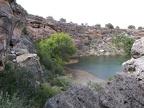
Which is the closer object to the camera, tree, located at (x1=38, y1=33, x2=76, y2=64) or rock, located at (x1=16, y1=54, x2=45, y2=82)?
rock, located at (x1=16, y1=54, x2=45, y2=82)

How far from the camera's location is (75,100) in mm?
9055

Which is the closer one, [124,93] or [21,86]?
[124,93]

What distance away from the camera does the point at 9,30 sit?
1011 cm

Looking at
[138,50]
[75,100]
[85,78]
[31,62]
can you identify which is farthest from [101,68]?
[75,100]

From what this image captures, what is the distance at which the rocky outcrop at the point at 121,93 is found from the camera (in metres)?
8.04

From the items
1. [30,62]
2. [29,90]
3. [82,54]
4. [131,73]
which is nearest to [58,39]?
[82,54]

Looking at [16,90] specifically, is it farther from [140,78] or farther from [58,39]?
[58,39]

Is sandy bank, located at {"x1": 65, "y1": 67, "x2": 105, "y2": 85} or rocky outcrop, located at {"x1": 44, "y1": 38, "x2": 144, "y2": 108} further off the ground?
rocky outcrop, located at {"x1": 44, "y1": 38, "x2": 144, "y2": 108}

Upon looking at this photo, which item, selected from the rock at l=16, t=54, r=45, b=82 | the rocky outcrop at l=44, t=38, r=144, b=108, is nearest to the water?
the rock at l=16, t=54, r=45, b=82

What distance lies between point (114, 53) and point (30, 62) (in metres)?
44.8

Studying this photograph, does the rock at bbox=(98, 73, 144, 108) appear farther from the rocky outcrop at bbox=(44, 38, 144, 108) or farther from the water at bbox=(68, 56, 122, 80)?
the water at bbox=(68, 56, 122, 80)

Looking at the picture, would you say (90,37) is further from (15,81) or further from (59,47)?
(15,81)

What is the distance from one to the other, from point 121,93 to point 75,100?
1570 millimetres

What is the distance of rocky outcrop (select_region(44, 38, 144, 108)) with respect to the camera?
8039 millimetres
